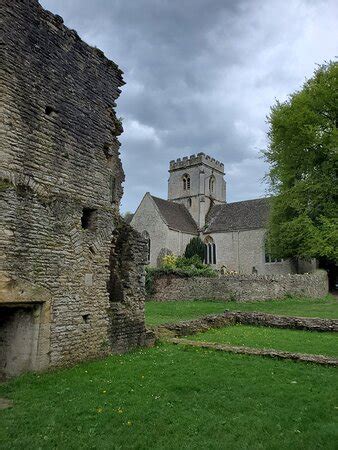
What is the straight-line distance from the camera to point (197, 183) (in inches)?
1994

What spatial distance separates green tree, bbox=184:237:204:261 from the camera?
42.8m

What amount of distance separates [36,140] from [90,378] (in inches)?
200

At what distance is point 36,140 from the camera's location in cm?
832

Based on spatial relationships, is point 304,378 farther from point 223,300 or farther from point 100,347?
point 223,300

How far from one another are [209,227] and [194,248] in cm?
369

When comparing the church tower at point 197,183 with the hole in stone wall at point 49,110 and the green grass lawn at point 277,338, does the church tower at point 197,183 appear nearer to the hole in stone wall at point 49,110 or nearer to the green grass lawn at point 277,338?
the green grass lawn at point 277,338

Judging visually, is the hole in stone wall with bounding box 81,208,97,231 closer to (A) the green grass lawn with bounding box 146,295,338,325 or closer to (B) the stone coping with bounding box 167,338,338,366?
(B) the stone coping with bounding box 167,338,338,366

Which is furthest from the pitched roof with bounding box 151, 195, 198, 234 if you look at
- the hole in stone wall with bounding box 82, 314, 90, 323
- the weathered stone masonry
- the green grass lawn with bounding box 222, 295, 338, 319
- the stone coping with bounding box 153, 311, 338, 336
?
the hole in stone wall with bounding box 82, 314, 90, 323

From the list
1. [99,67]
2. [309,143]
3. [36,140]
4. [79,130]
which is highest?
[309,143]

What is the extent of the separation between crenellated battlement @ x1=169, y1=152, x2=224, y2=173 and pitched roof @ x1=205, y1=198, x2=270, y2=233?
7366mm

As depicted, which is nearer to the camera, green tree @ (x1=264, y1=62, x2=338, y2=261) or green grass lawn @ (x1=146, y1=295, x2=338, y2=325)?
green grass lawn @ (x1=146, y1=295, x2=338, y2=325)

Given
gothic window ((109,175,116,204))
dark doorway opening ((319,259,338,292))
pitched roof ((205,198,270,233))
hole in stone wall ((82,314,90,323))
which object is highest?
pitched roof ((205,198,270,233))

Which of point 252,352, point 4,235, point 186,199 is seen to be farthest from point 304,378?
point 186,199

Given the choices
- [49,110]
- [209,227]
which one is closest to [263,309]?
[49,110]
